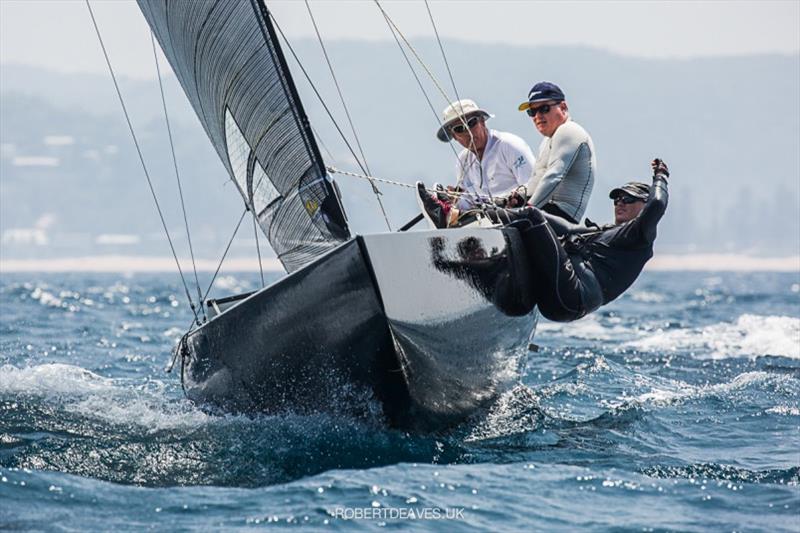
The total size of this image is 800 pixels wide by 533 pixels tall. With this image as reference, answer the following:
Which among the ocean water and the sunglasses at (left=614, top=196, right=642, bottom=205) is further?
the sunglasses at (left=614, top=196, right=642, bottom=205)

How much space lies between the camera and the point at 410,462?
6449 millimetres

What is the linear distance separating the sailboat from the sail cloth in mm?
13

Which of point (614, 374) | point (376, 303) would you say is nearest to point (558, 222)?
point (376, 303)

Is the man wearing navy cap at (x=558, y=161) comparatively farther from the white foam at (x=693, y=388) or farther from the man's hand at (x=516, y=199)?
the white foam at (x=693, y=388)

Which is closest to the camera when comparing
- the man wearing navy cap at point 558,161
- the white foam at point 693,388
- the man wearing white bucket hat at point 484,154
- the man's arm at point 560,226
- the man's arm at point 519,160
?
the man's arm at point 560,226

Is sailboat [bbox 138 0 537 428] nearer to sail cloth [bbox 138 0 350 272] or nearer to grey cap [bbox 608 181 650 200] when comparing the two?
sail cloth [bbox 138 0 350 272]

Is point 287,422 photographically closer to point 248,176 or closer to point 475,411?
point 475,411

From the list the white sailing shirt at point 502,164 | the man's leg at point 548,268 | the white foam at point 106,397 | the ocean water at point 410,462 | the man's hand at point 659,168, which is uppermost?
the white sailing shirt at point 502,164

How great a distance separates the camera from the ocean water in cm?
550

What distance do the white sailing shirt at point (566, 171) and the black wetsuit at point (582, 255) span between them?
25 centimetres

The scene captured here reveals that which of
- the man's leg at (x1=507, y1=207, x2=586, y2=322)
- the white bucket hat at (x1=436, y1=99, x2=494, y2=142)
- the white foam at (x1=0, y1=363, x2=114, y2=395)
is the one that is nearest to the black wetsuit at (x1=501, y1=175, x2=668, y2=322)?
the man's leg at (x1=507, y1=207, x2=586, y2=322)

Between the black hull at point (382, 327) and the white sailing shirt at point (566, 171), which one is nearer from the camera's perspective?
the black hull at point (382, 327)

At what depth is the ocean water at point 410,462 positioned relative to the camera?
550cm

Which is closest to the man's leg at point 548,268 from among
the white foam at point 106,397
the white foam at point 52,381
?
the white foam at point 106,397
